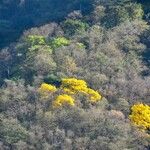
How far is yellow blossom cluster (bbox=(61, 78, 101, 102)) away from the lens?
81.1m

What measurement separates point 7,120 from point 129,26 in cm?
2816

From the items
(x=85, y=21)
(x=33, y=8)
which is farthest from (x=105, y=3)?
(x=33, y=8)

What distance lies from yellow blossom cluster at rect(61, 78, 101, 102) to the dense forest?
0.38ft

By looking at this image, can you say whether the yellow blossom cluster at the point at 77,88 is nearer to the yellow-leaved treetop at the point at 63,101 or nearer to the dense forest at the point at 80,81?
the dense forest at the point at 80,81

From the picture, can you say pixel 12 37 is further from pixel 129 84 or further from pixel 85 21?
pixel 129 84

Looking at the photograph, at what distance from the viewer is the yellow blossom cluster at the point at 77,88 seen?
3194 inches

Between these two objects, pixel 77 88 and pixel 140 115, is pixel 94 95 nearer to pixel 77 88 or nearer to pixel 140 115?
pixel 77 88

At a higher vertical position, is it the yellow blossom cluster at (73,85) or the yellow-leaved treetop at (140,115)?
the yellow blossom cluster at (73,85)

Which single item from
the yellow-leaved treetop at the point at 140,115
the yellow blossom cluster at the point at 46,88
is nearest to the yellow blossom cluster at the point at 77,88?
the yellow blossom cluster at the point at 46,88

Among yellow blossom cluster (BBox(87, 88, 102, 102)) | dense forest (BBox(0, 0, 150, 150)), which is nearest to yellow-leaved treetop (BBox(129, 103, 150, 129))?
dense forest (BBox(0, 0, 150, 150))

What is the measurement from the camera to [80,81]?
84.2 m

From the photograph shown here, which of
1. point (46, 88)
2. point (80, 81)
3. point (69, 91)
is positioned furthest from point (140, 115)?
point (46, 88)

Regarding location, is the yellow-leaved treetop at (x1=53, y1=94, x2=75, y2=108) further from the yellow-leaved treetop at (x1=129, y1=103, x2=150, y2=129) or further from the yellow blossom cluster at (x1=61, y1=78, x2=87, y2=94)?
the yellow-leaved treetop at (x1=129, y1=103, x2=150, y2=129)

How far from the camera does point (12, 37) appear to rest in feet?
378
